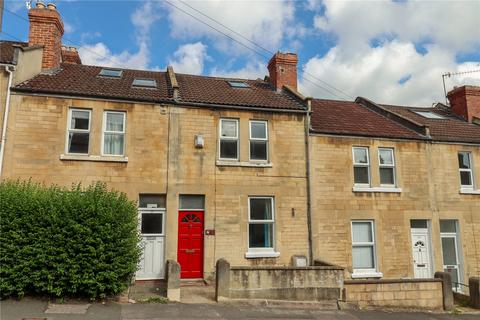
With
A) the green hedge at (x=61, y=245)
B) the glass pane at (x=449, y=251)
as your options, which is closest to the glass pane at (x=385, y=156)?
the glass pane at (x=449, y=251)

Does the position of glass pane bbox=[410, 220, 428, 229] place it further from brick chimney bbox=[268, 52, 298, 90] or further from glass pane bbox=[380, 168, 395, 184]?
→ brick chimney bbox=[268, 52, 298, 90]

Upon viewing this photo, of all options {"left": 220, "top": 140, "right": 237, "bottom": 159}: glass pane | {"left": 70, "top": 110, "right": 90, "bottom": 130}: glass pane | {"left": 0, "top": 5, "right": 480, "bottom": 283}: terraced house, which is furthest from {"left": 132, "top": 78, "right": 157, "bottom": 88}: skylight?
{"left": 220, "top": 140, "right": 237, "bottom": 159}: glass pane

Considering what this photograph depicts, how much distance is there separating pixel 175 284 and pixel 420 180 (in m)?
10.3

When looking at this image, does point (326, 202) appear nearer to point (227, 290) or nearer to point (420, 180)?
point (420, 180)

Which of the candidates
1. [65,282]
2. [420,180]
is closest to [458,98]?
[420,180]

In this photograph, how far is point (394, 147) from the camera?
49.0 ft

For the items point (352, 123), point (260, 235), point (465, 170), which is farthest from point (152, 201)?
point (465, 170)

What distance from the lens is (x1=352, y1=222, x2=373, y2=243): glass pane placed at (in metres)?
14.1

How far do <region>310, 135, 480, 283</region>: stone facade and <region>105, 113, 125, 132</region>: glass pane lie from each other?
672cm

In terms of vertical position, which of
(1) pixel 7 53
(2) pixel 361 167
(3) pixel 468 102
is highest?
(3) pixel 468 102

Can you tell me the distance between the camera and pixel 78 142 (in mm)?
12195

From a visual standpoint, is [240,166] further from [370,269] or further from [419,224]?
[419,224]

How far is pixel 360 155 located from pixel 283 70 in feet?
16.6

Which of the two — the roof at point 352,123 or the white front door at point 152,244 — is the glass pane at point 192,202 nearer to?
the white front door at point 152,244
